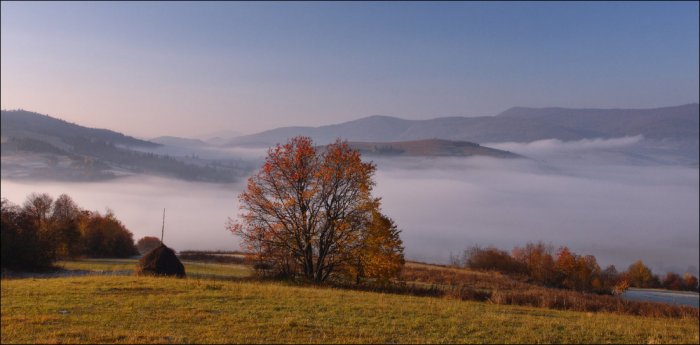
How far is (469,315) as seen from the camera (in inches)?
812

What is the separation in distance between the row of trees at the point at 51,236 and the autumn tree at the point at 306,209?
18156 millimetres

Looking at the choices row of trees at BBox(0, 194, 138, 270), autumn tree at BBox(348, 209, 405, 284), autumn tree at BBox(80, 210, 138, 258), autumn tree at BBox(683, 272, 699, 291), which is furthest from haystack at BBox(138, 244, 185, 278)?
autumn tree at BBox(683, 272, 699, 291)

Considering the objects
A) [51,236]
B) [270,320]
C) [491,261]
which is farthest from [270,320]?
[491,261]

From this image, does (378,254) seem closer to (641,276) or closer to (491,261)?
(491,261)

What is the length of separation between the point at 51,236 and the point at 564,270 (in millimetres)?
49495

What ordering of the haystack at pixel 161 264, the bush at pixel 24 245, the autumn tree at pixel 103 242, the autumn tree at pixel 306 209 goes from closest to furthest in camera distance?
the haystack at pixel 161 264
the autumn tree at pixel 306 209
the bush at pixel 24 245
the autumn tree at pixel 103 242

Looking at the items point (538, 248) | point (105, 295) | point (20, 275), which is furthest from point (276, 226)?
point (538, 248)

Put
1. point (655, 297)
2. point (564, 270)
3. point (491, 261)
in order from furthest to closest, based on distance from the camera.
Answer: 1. point (491, 261)
2. point (564, 270)
3. point (655, 297)

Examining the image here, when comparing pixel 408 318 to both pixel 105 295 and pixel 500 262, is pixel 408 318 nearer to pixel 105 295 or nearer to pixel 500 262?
pixel 105 295

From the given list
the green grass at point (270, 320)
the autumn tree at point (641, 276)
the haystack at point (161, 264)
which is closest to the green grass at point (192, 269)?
the haystack at point (161, 264)

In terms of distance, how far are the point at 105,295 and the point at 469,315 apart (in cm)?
1608

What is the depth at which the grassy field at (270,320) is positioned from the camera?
14.9m

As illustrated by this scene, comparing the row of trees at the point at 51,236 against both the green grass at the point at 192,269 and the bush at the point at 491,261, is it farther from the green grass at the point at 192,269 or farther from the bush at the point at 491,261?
the bush at the point at 491,261

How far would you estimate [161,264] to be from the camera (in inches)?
1398
